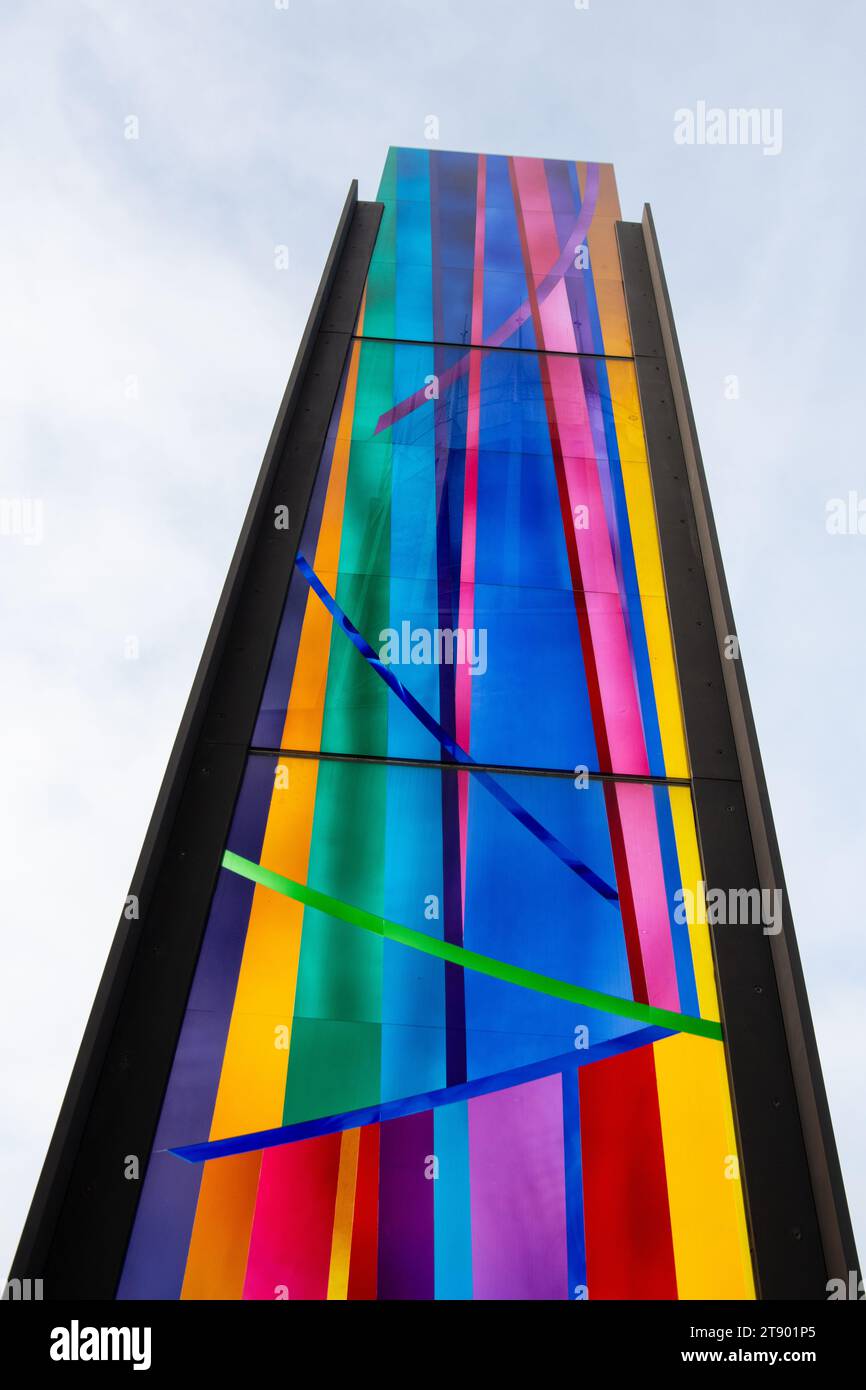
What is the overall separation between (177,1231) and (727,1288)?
2352 mm

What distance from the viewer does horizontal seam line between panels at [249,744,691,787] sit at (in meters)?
6.56

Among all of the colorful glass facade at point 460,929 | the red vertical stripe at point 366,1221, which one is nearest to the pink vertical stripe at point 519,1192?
the colorful glass facade at point 460,929

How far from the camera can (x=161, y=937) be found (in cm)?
561

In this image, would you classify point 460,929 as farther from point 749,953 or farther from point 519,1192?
point 749,953

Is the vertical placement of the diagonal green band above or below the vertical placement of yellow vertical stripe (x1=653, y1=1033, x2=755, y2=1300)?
above

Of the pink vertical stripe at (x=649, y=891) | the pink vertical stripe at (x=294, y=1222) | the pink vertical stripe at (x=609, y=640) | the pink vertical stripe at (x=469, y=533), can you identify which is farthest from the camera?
the pink vertical stripe at (x=469, y=533)

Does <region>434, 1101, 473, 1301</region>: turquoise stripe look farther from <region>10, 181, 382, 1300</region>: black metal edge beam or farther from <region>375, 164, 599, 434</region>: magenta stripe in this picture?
<region>375, 164, 599, 434</region>: magenta stripe

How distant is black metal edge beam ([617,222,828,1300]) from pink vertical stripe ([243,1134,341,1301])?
1856 mm

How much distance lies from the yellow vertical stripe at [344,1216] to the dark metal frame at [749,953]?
1743 millimetres

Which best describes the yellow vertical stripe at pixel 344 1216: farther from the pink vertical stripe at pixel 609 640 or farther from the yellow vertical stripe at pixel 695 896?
the yellow vertical stripe at pixel 695 896

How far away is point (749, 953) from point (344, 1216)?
95.8 inches

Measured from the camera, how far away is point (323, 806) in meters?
6.31

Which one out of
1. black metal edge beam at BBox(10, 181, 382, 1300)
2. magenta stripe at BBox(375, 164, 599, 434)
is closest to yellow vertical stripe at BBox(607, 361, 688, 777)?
magenta stripe at BBox(375, 164, 599, 434)

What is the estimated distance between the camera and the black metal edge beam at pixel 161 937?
15.0 ft
